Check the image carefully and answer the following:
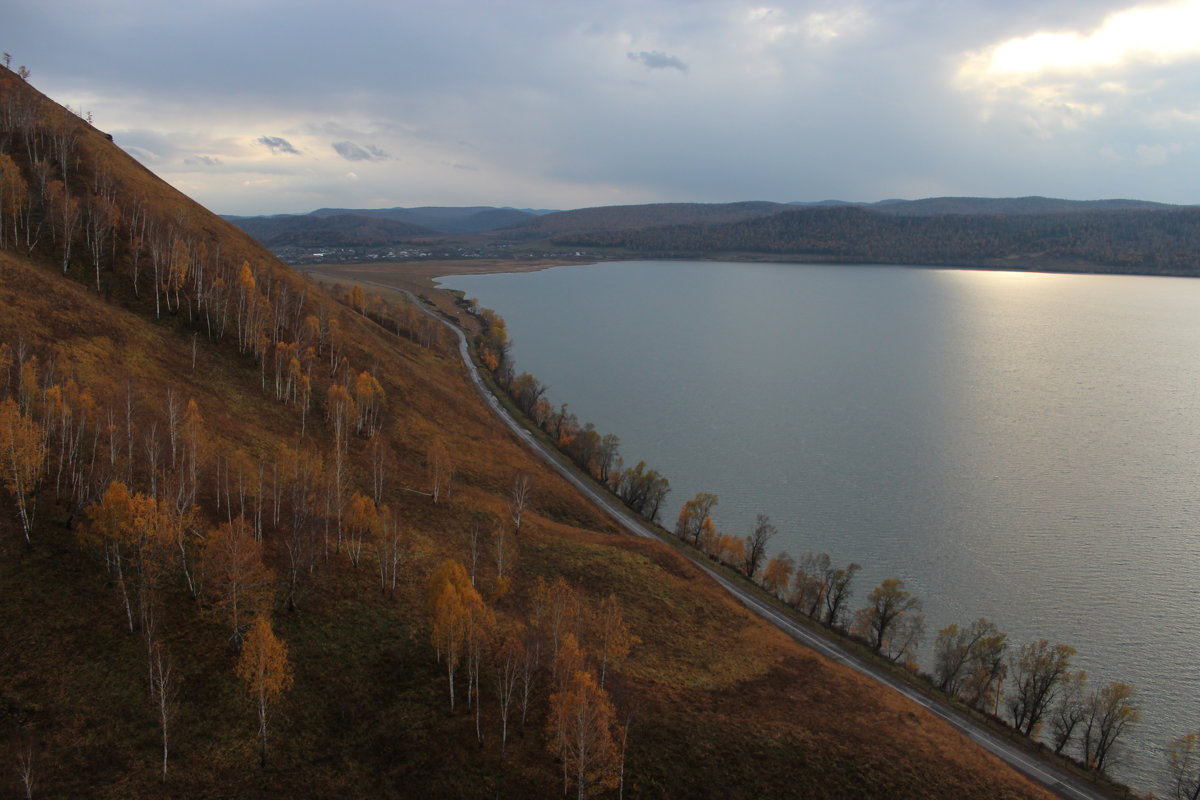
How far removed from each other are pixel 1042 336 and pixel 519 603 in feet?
639

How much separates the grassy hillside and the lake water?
912 inches

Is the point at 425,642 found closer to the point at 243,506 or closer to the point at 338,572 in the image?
the point at 338,572

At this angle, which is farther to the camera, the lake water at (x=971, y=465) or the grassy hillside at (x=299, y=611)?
the lake water at (x=971, y=465)

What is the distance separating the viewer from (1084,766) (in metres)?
44.4

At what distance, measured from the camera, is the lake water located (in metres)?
60.9

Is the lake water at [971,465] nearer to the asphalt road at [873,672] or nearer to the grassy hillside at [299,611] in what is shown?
the asphalt road at [873,672]

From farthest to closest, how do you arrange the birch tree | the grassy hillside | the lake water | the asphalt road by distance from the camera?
1. the lake water
2. the asphalt road
3. the grassy hillside
4. the birch tree

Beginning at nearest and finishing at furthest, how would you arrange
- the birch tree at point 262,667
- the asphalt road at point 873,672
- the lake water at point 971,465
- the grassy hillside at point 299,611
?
the birch tree at point 262,667
the grassy hillside at point 299,611
the asphalt road at point 873,672
the lake water at point 971,465

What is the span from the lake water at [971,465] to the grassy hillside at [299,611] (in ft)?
76.0

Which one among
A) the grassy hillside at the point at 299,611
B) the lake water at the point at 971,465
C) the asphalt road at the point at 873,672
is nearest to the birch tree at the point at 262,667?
the grassy hillside at the point at 299,611

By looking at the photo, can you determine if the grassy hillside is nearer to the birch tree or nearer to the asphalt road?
the birch tree

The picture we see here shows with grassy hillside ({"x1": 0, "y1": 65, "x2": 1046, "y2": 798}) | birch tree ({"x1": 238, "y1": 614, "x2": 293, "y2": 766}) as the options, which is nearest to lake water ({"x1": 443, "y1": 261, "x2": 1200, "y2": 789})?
grassy hillside ({"x1": 0, "y1": 65, "x2": 1046, "y2": 798})

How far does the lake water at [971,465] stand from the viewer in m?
60.9

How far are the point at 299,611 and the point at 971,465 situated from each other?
295 ft
